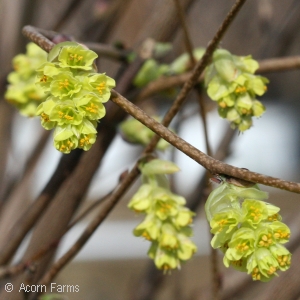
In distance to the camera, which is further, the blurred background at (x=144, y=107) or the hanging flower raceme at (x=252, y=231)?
the blurred background at (x=144, y=107)

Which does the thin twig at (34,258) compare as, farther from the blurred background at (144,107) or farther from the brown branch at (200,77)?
the brown branch at (200,77)

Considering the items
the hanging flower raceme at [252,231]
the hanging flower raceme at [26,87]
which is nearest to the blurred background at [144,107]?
the hanging flower raceme at [26,87]

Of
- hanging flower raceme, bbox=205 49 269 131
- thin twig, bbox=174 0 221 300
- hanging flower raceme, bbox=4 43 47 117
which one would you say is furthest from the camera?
hanging flower raceme, bbox=4 43 47 117

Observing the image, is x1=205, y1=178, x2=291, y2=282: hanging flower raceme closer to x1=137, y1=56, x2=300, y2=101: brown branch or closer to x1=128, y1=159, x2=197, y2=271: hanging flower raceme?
x1=128, y1=159, x2=197, y2=271: hanging flower raceme

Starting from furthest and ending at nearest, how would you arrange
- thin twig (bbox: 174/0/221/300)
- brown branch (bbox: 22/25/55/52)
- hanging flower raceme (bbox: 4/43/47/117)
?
hanging flower raceme (bbox: 4/43/47/117)
thin twig (bbox: 174/0/221/300)
brown branch (bbox: 22/25/55/52)

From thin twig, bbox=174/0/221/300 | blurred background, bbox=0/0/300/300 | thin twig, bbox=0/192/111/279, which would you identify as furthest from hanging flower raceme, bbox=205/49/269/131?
thin twig, bbox=0/192/111/279

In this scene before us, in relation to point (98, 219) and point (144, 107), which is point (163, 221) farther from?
point (144, 107)

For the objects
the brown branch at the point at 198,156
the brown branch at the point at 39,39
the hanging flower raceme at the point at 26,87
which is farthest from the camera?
the hanging flower raceme at the point at 26,87
